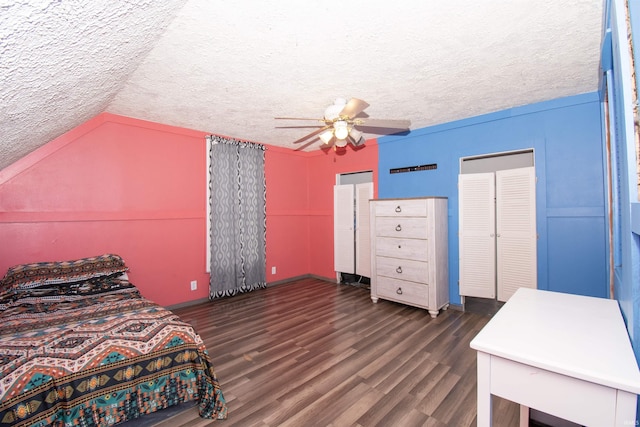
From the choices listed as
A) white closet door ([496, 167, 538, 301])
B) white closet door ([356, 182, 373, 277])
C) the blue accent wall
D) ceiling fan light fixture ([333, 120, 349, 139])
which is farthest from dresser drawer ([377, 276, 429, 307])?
ceiling fan light fixture ([333, 120, 349, 139])

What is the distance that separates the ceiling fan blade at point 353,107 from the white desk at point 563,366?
164 centimetres

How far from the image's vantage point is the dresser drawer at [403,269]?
11.4 ft

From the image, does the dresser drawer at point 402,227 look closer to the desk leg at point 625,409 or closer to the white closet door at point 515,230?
the white closet door at point 515,230

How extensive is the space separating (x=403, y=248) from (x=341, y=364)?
1.85 metres

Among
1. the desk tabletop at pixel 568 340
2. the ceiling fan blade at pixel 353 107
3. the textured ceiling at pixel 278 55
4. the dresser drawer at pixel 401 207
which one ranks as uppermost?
the textured ceiling at pixel 278 55

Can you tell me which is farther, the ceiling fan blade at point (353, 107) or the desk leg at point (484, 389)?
the ceiling fan blade at point (353, 107)

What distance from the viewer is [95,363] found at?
→ 5.07 feet

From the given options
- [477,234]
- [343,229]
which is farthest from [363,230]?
[477,234]

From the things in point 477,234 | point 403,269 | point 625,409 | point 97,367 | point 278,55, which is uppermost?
point 278,55

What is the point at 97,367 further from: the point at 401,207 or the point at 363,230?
the point at 363,230

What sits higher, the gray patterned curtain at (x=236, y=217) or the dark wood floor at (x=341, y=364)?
the gray patterned curtain at (x=236, y=217)

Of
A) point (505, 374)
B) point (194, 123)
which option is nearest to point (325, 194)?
point (194, 123)

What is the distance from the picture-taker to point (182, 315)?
3492 mm

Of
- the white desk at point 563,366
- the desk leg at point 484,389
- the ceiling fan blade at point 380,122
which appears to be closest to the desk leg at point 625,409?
the white desk at point 563,366
